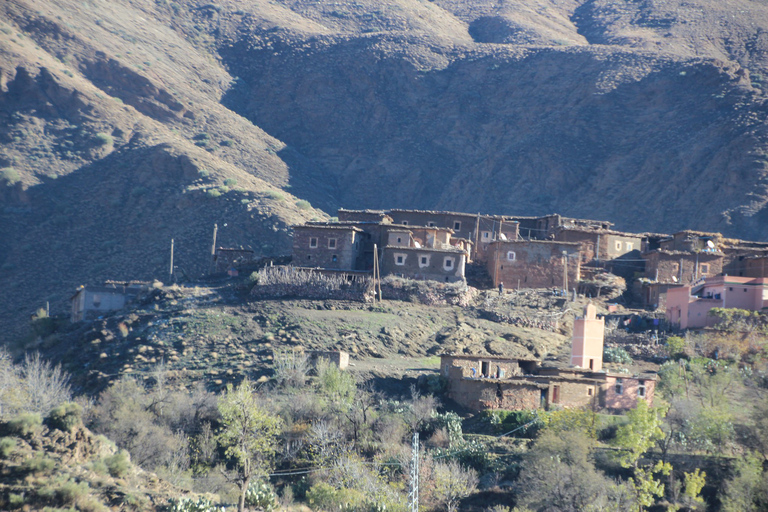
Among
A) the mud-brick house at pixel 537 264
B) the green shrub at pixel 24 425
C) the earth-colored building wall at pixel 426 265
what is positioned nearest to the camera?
the green shrub at pixel 24 425

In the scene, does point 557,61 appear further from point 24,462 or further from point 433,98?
point 24,462

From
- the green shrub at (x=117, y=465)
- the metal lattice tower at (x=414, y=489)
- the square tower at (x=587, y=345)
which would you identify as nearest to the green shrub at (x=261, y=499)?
the metal lattice tower at (x=414, y=489)

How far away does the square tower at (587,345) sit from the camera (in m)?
41.9

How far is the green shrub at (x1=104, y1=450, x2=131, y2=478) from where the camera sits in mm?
24328

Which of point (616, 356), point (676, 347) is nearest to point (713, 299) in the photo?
point (676, 347)

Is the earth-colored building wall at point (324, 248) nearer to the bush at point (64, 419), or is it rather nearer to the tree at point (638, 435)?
the tree at point (638, 435)

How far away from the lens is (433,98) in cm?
11744

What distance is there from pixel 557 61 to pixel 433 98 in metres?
15.9

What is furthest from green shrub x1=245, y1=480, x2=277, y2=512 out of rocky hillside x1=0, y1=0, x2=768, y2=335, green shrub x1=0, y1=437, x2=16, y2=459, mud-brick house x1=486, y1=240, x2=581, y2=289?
rocky hillside x1=0, y1=0, x2=768, y2=335

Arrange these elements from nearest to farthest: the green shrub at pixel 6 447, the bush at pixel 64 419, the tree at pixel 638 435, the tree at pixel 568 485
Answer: the green shrub at pixel 6 447 → the bush at pixel 64 419 → the tree at pixel 568 485 → the tree at pixel 638 435

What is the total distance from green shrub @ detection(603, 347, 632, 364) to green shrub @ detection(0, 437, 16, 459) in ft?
94.9

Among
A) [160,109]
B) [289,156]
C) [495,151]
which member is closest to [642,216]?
[495,151]

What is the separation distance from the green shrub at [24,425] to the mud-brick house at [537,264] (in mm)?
32859

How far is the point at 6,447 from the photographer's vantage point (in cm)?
Answer: 2312
